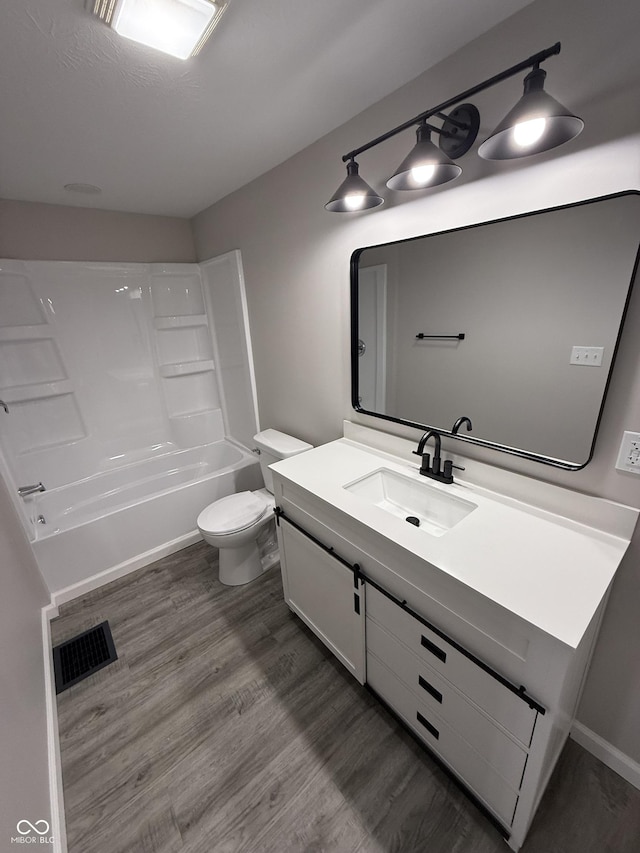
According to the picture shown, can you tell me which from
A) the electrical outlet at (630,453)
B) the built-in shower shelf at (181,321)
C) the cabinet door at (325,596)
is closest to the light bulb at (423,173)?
the electrical outlet at (630,453)

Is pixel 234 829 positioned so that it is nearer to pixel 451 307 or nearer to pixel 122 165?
pixel 451 307

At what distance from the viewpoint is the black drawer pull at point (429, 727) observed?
3.84ft

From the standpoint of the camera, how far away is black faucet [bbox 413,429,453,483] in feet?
4.58

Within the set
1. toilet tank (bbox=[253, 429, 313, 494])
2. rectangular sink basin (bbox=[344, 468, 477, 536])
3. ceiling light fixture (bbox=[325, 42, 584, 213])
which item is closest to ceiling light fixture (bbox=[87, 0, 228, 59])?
ceiling light fixture (bbox=[325, 42, 584, 213])

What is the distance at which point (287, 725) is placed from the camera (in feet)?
4.66

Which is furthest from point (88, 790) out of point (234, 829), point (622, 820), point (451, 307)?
point (451, 307)

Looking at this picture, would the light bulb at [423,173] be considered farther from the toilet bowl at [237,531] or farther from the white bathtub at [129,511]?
the white bathtub at [129,511]

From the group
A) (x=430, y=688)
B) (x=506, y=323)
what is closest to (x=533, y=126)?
(x=506, y=323)

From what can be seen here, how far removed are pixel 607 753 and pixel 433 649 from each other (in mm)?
864

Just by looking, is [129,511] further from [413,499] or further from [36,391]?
[413,499]

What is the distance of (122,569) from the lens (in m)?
2.28

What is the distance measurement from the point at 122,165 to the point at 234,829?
2.84 meters

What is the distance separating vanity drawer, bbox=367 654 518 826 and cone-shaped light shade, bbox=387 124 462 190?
67.4 inches

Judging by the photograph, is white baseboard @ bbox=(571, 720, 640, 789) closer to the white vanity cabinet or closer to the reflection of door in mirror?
the white vanity cabinet
